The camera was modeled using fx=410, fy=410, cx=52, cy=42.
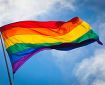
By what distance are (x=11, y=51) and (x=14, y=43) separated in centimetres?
69

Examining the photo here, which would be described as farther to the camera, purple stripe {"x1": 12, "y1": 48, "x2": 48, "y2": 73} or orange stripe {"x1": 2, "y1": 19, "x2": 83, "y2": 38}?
orange stripe {"x1": 2, "y1": 19, "x2": 83, "y2": 38}

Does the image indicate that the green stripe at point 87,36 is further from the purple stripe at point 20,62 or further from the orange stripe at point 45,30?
the purple stripe at point 20,62

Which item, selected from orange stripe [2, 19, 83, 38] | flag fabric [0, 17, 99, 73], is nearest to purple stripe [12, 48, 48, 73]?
flag fabric [0, 17, 99, 73]

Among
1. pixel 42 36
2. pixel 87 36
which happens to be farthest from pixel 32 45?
pixel 87 36

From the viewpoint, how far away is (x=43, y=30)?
2645cm

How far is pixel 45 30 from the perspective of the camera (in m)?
26.5

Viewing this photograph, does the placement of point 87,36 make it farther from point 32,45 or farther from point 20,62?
point 20,62

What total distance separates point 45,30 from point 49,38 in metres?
0.73

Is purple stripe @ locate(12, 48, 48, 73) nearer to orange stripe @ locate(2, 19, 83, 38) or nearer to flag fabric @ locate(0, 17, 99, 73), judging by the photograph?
flag fabric @ locate(0, 17, 99, 73)

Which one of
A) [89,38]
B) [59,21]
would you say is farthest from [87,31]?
[59,21]

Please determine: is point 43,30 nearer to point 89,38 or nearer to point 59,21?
point 59,21

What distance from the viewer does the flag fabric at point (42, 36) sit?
25.4 metres

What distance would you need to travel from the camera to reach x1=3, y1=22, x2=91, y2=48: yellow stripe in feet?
84.8

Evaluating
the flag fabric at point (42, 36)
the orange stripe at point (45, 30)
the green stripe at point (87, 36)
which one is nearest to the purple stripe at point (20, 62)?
the flag fabric at point (42, 36)
